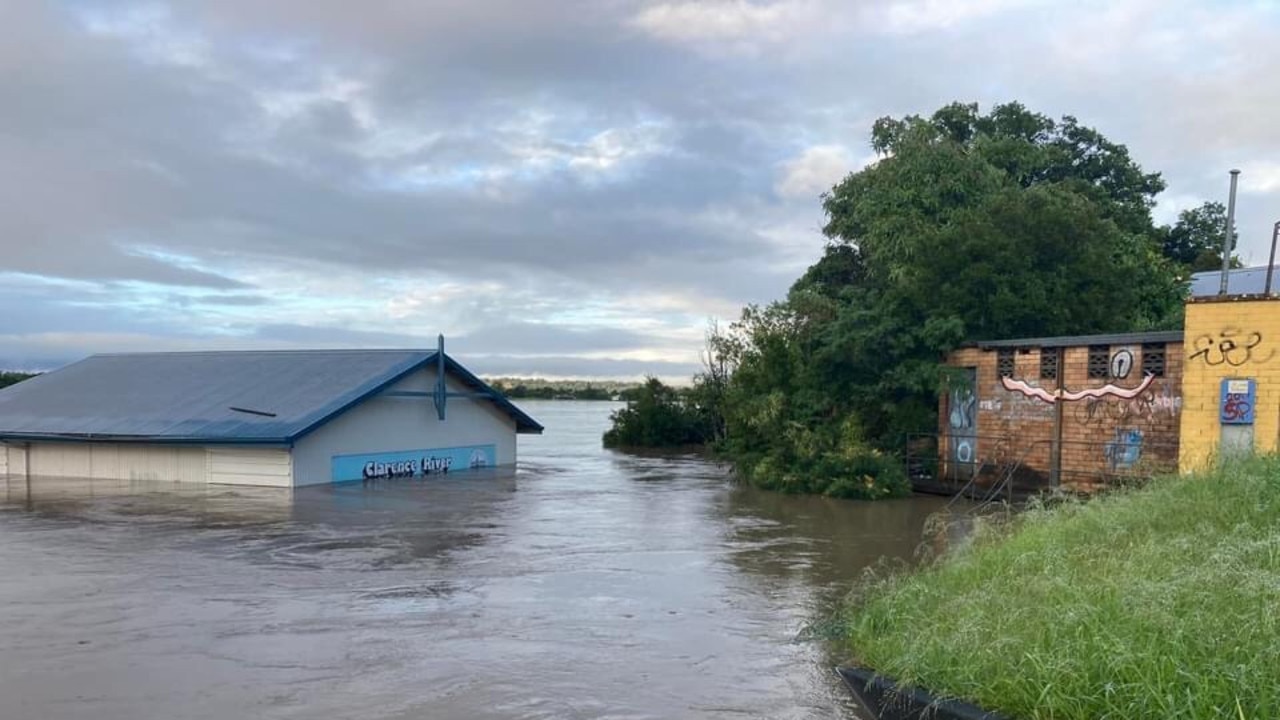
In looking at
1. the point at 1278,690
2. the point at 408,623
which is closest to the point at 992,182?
the point at 408,623

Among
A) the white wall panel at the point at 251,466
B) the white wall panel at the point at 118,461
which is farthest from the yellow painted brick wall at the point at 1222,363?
the white wall panel at the point at 118,461

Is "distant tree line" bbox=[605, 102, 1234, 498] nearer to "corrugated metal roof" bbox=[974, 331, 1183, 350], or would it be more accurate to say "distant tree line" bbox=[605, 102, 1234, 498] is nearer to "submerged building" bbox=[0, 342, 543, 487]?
"corrugated metal roof" bbox=[974, 331, 1183, 350]

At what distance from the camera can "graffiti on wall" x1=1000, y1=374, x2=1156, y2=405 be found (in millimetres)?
19203

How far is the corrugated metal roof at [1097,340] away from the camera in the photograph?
18.7 metres

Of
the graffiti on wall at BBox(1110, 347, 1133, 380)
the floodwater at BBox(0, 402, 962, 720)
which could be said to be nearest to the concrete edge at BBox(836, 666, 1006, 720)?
the floodwater at BBox(0, 402, 962, 720)

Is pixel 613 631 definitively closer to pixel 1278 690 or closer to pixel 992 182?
pixel 1278 690

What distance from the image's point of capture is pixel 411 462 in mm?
27844

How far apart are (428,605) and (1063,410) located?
47.8ft

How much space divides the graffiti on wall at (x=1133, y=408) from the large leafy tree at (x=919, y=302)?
342cm

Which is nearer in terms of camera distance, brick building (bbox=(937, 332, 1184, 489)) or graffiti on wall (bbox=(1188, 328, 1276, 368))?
graffiti on wall (bbox=(1188, 328, 1276, 368))

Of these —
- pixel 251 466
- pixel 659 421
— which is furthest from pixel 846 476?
pixel 659 421

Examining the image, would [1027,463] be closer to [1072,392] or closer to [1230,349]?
[1072,392]

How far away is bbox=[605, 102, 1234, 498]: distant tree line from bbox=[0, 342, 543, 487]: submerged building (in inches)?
329

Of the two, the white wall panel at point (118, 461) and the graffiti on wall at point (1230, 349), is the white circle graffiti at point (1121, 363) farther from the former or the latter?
the white wall panel at point (118, 461)
